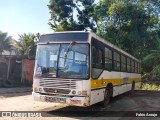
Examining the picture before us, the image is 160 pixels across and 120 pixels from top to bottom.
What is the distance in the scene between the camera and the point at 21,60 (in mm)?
28406

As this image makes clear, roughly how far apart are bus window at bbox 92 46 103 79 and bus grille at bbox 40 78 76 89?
0.96 meters

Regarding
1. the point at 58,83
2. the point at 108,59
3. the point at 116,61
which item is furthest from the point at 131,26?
the point at 58,83

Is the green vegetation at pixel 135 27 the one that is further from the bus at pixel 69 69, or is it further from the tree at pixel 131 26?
the bus at pixel 69 69

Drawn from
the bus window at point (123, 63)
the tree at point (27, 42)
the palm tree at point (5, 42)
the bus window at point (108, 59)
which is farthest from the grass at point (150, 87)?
the palm tree at point (5, 42)

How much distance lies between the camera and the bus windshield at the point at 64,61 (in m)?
10.3

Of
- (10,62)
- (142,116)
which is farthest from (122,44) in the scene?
(142,116)

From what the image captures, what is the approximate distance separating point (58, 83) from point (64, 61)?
83cm

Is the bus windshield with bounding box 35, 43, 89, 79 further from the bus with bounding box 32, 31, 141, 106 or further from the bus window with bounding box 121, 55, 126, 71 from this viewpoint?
the bus window with bounding box 121, 55, 126, 71

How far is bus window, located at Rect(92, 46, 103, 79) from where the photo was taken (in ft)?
35.3

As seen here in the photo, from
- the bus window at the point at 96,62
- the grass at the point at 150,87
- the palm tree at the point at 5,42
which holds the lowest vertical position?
the grass at the point at 150,87

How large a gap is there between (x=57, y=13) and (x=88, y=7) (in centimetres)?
447

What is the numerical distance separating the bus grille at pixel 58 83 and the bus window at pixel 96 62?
3.16ft

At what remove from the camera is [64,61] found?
34.2 feet

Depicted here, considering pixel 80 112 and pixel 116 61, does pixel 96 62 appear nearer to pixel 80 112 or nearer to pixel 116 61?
pixel 80 112
